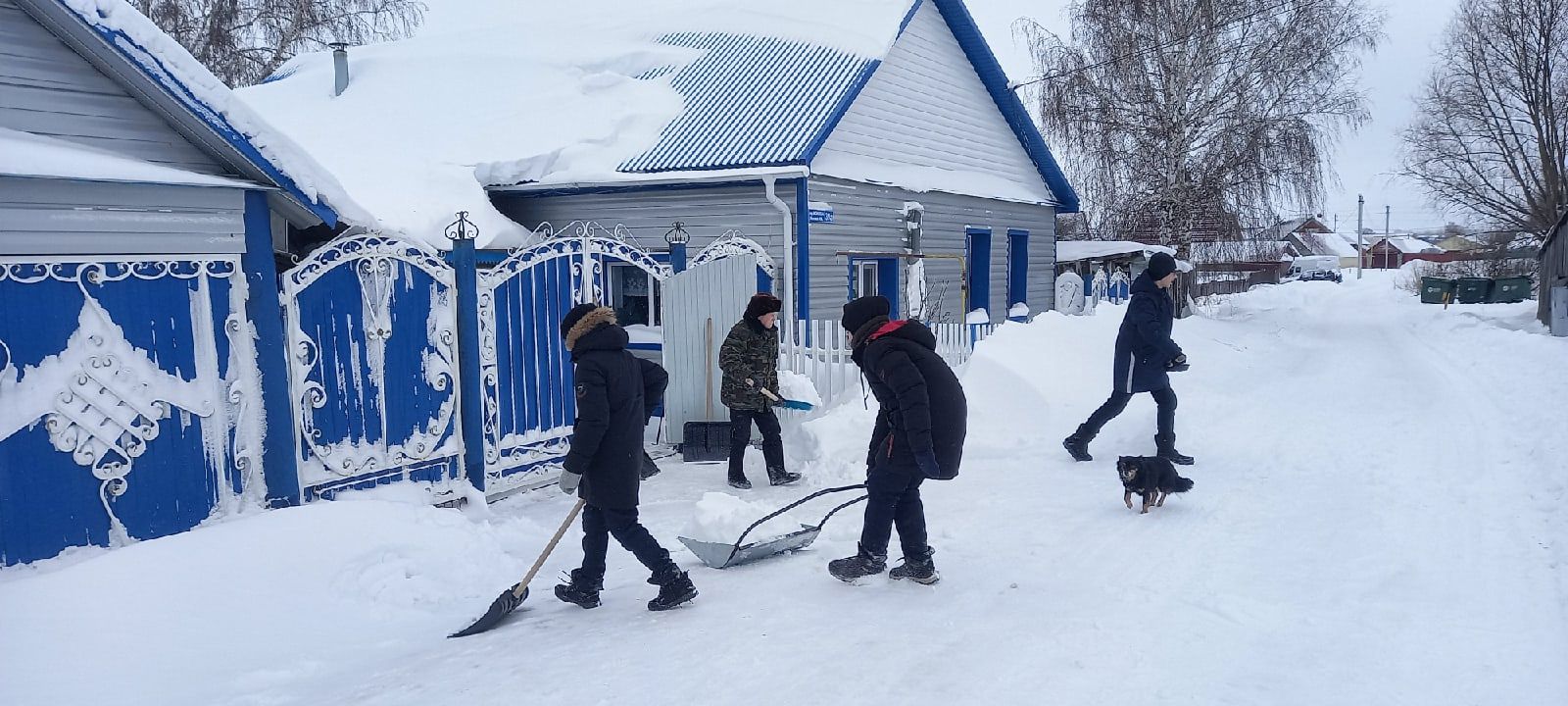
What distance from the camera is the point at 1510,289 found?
27.8 meters

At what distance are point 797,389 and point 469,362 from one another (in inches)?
111

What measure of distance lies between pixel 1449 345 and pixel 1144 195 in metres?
7.42

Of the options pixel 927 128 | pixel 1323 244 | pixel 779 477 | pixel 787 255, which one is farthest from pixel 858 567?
pixel 1323 244

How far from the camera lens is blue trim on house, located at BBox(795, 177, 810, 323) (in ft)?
35.8

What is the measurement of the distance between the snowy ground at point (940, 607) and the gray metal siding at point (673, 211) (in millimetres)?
4815

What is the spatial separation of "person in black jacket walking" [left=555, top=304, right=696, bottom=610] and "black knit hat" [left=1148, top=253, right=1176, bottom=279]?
14.4 feet

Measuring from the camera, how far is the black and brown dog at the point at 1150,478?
5.74 meters

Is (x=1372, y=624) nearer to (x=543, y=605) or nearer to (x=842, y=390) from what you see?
(x=543, y=605)

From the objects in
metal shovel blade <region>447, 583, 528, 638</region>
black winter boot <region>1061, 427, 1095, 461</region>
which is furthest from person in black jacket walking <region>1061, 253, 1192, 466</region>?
metal shovel blade <region>447, 583, 528, 638</region>

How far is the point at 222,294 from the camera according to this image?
494cm

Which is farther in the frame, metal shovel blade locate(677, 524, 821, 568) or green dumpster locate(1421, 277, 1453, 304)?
green dumpster locate(1421, 277, 1453, 304)

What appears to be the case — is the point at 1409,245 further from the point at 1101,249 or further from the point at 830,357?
the point at 830,357

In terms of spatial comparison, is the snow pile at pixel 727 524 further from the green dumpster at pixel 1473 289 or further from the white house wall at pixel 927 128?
the green dumpster at pixel 1473 289

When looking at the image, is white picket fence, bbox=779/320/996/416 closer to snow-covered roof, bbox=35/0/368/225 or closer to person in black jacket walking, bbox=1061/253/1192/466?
person in black jacket walking, bbox=1061/253/1192/466
